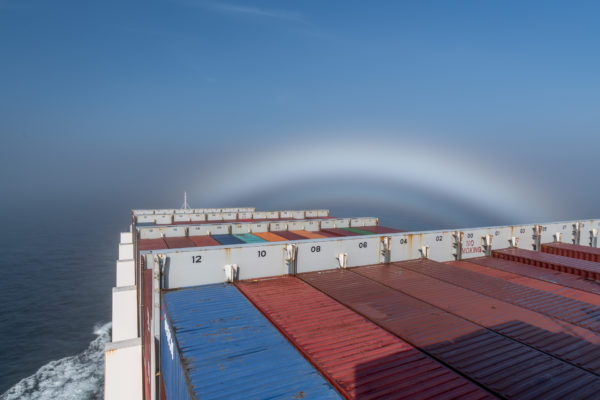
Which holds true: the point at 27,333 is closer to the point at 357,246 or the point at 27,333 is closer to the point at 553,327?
the point at 357,246

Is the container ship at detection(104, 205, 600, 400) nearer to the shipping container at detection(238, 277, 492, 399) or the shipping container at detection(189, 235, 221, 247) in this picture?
the shipping container at detection(238, 277, 492, 399)

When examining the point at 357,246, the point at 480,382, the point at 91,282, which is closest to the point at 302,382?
the point at 480,382

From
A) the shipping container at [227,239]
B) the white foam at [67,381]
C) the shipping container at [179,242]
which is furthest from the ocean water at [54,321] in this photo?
the shipping container at [227,239]

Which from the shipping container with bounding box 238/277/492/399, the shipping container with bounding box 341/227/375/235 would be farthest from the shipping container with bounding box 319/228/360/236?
the shipping container with bounding box 238/277/492/399

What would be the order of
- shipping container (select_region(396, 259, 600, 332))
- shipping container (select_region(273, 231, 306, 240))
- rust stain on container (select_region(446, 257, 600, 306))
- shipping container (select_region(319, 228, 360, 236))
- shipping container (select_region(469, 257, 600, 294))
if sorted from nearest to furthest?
shipping container (select_region(396, 259, 600, 332))
rust stain on container (select_region(446, 257, 600, 306))
shipping container (select_region(469, 257, 600, 294))
shipping container (select_region(273, 231, 306, 240))
shipping container (select_region(319, 228, 360, 236))

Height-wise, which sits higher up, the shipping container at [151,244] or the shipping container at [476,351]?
the shipping container at [476,351]

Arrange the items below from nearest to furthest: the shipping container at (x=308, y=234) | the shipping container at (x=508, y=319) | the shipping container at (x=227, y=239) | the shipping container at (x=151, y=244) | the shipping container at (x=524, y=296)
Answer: the shipping container at (x=508, y=319) < the shipping container at (x=524, y=296) < the shipping container at (x=151, y=244) < the shipping container at (x=227, y=239) < the shipping container at (x=308, y=234)

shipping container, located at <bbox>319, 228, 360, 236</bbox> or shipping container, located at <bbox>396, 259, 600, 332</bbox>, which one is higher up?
shipping container, located at <bbox>396, 259, 600, 332</bbox>

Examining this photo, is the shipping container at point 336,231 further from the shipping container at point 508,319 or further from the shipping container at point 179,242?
the shipping container at point 508,319
